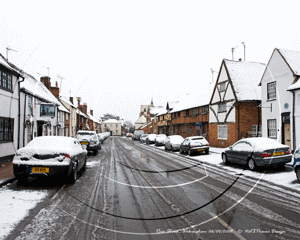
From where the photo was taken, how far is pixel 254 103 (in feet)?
67.7

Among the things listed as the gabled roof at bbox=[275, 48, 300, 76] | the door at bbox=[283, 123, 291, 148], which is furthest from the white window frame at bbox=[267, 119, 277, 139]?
the gabled roof at bbox=[275, 48, 300, 76]

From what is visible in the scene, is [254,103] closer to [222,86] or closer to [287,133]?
[222,86]

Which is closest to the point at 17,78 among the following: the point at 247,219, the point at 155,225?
the point at 155,225

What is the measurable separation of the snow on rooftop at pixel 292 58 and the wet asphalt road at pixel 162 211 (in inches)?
437

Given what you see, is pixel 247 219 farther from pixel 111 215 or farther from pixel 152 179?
pixel 152 179

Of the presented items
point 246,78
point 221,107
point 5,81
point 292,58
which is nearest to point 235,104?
point 221,107

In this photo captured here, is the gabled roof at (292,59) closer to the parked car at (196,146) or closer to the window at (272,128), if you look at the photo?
the window at (272,128)

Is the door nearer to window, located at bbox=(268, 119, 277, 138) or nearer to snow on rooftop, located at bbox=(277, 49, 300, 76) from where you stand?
window, located at bbox=(268, 119, 277, 138)

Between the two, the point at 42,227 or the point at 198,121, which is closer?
the point at 42,227

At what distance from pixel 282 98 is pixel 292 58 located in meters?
3.02

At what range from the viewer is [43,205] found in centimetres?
512

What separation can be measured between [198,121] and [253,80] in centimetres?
924

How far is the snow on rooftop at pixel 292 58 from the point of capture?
48.9 ft

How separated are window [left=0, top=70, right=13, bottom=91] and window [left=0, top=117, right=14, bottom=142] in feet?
6.06
